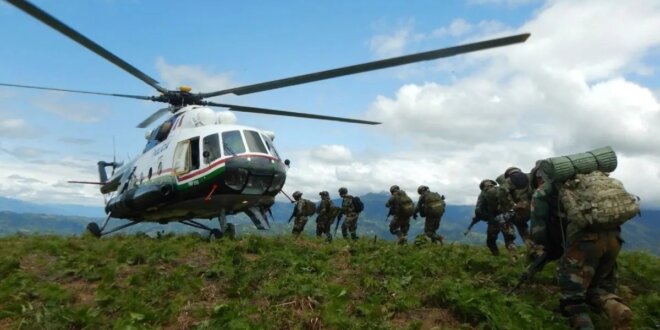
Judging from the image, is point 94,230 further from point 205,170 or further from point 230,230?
point 205,170

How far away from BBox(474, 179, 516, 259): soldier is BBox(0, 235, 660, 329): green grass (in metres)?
1.95

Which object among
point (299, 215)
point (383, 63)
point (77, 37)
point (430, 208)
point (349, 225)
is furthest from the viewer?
point (299, 215)

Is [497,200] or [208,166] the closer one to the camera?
[497,200]

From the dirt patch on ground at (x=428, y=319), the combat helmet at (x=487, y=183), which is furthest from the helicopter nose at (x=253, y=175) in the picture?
the dirt patch on ground at (x=428, y=319)

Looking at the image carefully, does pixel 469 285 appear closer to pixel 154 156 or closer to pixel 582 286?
pixel 582 286

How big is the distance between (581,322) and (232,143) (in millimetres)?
9402

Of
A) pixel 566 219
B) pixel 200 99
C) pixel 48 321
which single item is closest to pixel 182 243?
pixel 48 321

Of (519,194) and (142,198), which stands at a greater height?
(142,198)

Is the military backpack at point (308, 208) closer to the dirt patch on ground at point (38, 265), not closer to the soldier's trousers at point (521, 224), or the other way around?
the soldier's trousers at point (521, 224)

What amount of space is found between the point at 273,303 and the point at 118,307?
222 centimetres

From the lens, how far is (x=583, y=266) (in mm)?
5434

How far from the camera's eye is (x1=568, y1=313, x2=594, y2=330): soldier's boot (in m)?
5.24

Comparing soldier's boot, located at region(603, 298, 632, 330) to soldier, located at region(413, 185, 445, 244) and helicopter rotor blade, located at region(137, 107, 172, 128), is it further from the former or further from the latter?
helicopter rotor blade, located at region(137, 107, 172, 128)

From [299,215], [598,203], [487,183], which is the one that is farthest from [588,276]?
[299,215]
